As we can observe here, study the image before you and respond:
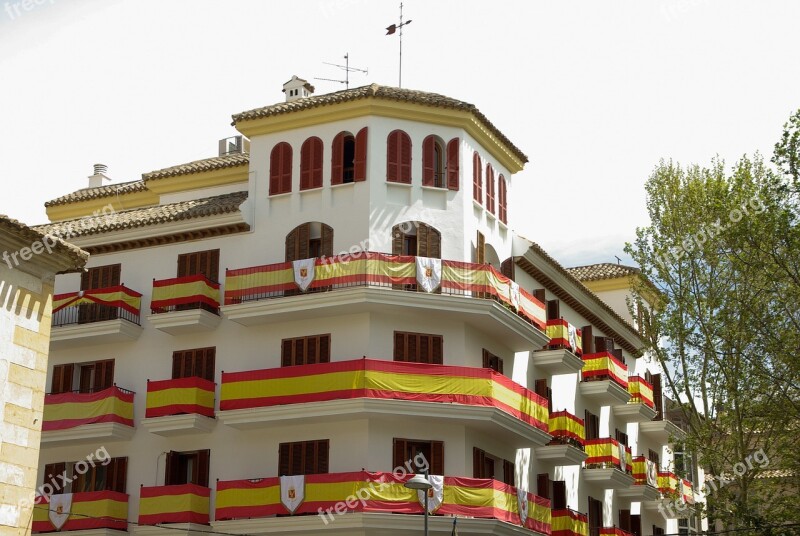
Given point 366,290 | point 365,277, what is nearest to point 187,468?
point 366,290

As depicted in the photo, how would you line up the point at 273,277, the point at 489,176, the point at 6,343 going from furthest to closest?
the point at 489,176
the point at 273,277
the point at 6,343

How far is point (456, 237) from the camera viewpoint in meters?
41.0

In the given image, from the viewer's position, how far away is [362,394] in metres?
37.3

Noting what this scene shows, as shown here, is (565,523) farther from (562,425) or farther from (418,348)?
(418,348)

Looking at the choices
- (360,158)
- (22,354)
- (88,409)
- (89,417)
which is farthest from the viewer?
(88,409)

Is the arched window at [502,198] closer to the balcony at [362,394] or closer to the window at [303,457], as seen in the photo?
the balcony at [362,394]

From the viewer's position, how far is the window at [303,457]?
3853cm

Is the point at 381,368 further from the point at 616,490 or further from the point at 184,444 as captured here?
the point at 616,490

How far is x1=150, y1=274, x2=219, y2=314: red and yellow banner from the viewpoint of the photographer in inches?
1618

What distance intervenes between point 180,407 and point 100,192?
12932 mm

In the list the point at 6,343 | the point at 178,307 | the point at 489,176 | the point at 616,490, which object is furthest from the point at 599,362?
the point at 6,343

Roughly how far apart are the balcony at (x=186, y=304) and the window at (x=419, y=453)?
25.9ft

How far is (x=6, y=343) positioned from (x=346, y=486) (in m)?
14.6

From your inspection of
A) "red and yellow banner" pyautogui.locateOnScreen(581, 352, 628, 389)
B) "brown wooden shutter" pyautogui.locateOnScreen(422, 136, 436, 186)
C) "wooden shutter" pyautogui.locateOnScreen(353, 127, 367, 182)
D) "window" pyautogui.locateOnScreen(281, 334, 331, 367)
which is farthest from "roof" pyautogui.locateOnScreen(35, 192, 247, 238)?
"red and yellow banner" pyautogui.locateOnScreen(581, 352, 628, 389)
